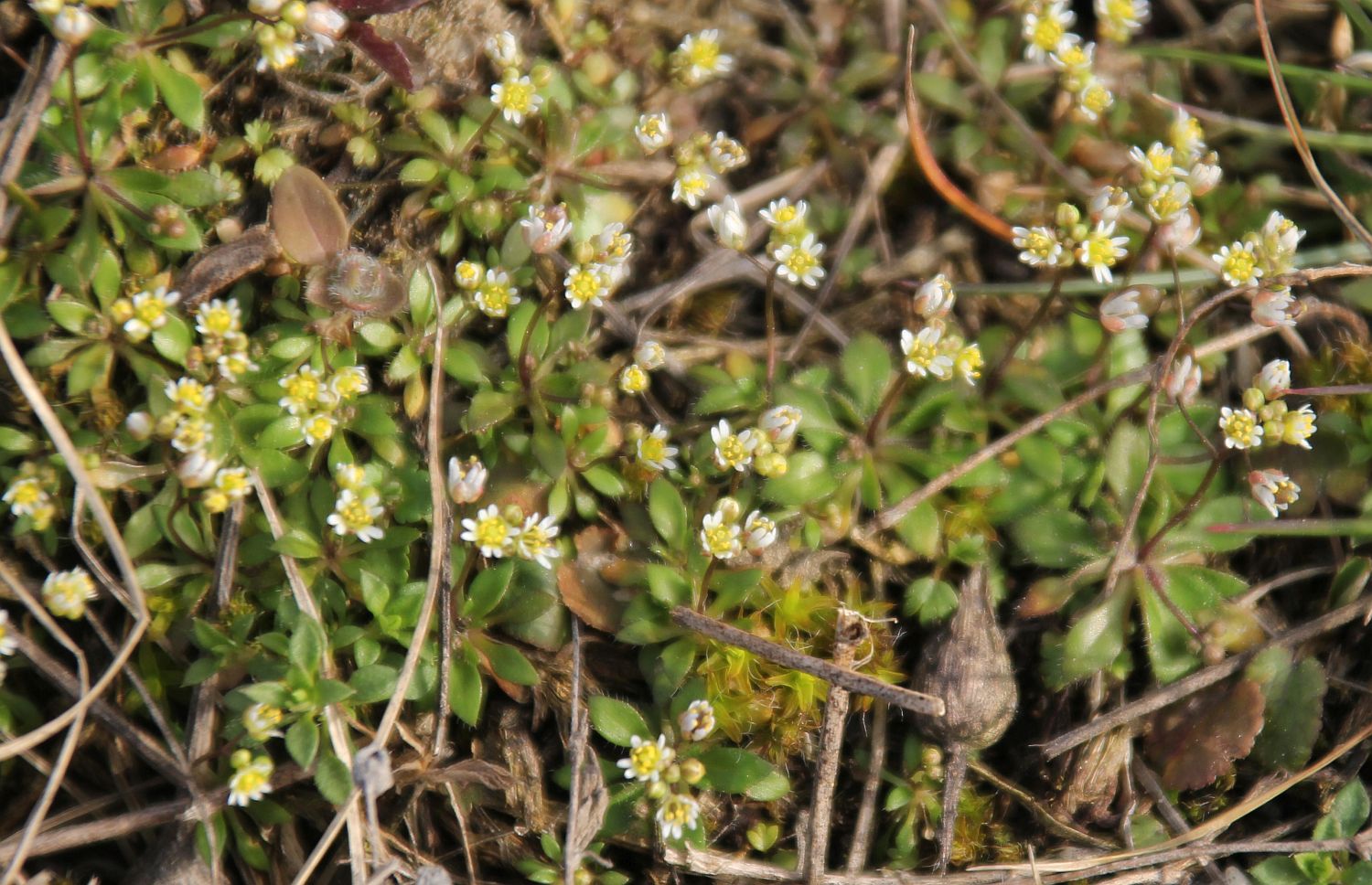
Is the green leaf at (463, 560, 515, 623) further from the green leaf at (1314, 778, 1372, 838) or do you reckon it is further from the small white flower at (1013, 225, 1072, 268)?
the green leaf at (1314, 778, 1372, 838)

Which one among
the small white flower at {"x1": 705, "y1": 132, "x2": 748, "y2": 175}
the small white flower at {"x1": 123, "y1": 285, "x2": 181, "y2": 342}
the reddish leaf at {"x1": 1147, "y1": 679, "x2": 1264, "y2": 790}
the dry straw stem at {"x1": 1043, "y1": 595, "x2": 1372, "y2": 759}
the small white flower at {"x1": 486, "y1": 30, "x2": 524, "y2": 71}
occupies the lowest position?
the reddish leaf at {"x1": 1147, "y1": 679, "x2": 1264, "y2": 790}

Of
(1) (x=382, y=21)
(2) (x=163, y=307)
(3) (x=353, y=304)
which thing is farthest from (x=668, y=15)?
(2) (x=163, y=307)

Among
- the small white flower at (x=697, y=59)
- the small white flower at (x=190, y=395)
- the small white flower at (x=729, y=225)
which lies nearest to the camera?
the small white flower at (x=190, y=395)

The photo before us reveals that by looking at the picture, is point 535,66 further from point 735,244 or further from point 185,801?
point 185,801

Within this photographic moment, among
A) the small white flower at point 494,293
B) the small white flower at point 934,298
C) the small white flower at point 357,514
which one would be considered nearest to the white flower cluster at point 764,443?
the small white flower at point 934,298

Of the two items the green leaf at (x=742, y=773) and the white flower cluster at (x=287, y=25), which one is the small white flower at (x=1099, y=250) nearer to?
the green leaf at (x=742, y=773)

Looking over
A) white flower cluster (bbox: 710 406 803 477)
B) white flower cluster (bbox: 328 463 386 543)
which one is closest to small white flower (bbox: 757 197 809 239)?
white flower cluster (bbox: 710 406 803 477)
